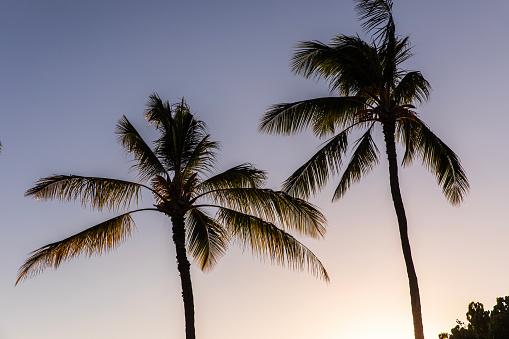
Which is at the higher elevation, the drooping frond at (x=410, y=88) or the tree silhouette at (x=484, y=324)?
the drooping frond at (x=410, y=88)

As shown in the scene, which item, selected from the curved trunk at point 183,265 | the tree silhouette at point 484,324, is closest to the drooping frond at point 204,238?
the curved trunk at point 183,265

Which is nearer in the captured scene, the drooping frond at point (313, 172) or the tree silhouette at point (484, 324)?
the drooping frond at point (313, 172)

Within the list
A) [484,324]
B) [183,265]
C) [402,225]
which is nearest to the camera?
[402,225]

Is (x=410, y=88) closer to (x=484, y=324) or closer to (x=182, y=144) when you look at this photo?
(x=182, y=144)

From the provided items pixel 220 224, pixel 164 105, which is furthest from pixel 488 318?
pixel 164 105

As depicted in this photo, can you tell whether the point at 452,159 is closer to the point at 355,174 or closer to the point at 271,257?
the point at 355,174

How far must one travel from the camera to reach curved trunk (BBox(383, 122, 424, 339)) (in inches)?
587

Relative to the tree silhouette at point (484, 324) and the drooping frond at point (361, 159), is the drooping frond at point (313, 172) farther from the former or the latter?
the tree silhouette at point (484, 324)

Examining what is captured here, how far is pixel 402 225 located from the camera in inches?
633

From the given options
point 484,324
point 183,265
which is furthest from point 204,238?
point 484,324

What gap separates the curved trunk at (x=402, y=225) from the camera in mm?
14922

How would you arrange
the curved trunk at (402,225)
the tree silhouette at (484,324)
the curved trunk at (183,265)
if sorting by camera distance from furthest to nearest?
the tree silhouette at (484,324) < the curved trunk at (183,265) < the curved trunk at (402,225)

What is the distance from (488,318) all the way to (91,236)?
73.0 ft

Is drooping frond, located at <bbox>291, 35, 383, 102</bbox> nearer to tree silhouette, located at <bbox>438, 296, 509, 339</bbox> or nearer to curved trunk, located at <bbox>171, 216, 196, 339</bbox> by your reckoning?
curved trunk, located at <bbox>171, 216, 196, 339</bbox>
